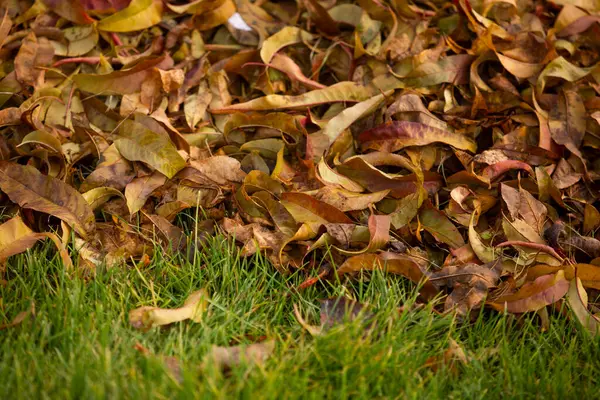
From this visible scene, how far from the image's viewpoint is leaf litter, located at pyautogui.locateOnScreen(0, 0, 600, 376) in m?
2.26

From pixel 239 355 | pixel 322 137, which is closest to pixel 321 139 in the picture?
pixel 322 137

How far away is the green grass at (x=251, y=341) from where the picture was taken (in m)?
1.74

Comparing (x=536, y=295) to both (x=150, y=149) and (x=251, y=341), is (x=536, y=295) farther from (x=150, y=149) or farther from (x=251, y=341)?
(x=150, y=149)

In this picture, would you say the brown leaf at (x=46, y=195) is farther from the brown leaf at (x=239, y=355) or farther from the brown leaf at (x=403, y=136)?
the brown leaf at (x=403, y=136)

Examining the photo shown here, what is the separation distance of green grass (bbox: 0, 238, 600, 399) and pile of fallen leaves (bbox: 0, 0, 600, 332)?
0.07 metres

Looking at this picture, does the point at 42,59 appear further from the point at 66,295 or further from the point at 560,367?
the point at 560,367

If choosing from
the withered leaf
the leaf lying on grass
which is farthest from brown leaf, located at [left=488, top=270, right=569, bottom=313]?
the withered leaf

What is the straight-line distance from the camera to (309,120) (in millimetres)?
2576

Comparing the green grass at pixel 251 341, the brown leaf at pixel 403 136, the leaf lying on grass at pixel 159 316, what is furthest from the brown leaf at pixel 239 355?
the brown leaf at pixel 403 136

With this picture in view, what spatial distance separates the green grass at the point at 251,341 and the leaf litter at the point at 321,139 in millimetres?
58

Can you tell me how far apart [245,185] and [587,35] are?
4.39 ft

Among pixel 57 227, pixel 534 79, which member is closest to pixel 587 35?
pixel 534 79

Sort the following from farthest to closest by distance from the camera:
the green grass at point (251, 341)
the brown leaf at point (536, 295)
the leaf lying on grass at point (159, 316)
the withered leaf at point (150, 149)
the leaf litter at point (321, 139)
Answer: the withered leaf at point (150, 149)
the leaf litter at point (321, 139)
the brown leaf at point (536, 295)
the leaf lying on grass at point (159, 316)
the green grass at point (251, 341)

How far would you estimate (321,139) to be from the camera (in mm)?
2506
